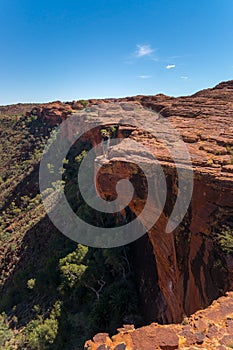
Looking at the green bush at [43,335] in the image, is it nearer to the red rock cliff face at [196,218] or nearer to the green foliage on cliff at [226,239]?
the red rock cliff face at [196,218]

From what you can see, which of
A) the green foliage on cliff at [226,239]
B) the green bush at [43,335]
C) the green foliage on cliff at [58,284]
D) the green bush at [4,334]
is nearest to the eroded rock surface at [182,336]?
the green foliage on cliff at [226,239]

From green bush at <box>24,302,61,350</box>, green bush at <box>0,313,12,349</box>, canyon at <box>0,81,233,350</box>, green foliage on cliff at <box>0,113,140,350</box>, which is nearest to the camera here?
canyon at <box>0,81,233,350</box>

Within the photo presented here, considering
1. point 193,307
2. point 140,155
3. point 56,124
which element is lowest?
point 193,307

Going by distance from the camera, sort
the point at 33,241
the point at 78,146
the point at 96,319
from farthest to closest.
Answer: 1. the point at 78,146
2. the point at 33,241
3. the point at 96,319

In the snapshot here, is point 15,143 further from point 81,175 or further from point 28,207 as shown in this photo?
point 81,175

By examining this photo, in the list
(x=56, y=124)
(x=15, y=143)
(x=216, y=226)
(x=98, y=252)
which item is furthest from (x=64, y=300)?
(x=15, y=143)

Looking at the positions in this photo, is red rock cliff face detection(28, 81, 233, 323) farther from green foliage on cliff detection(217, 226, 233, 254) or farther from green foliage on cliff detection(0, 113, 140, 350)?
green foliage on cliff detection(0, 113, 140, 350)

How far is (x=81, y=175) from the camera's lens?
32.6 metres

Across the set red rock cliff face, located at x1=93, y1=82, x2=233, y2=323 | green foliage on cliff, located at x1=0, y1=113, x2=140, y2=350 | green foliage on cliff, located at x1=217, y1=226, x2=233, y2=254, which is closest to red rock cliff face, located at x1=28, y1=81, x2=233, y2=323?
red rock cliff face, located at x1=93, y1=82, x2=233, y2=323

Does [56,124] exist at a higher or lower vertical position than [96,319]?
higher

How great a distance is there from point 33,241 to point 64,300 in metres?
12.0

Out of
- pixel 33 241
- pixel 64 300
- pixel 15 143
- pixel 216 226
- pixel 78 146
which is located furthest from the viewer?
pixel 15 143

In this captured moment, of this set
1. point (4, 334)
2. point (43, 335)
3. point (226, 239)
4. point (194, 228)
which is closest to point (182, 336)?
point (226, 239)

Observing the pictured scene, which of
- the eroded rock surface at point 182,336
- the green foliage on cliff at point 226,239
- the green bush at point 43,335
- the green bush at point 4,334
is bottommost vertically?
the green bush at point 4,334
